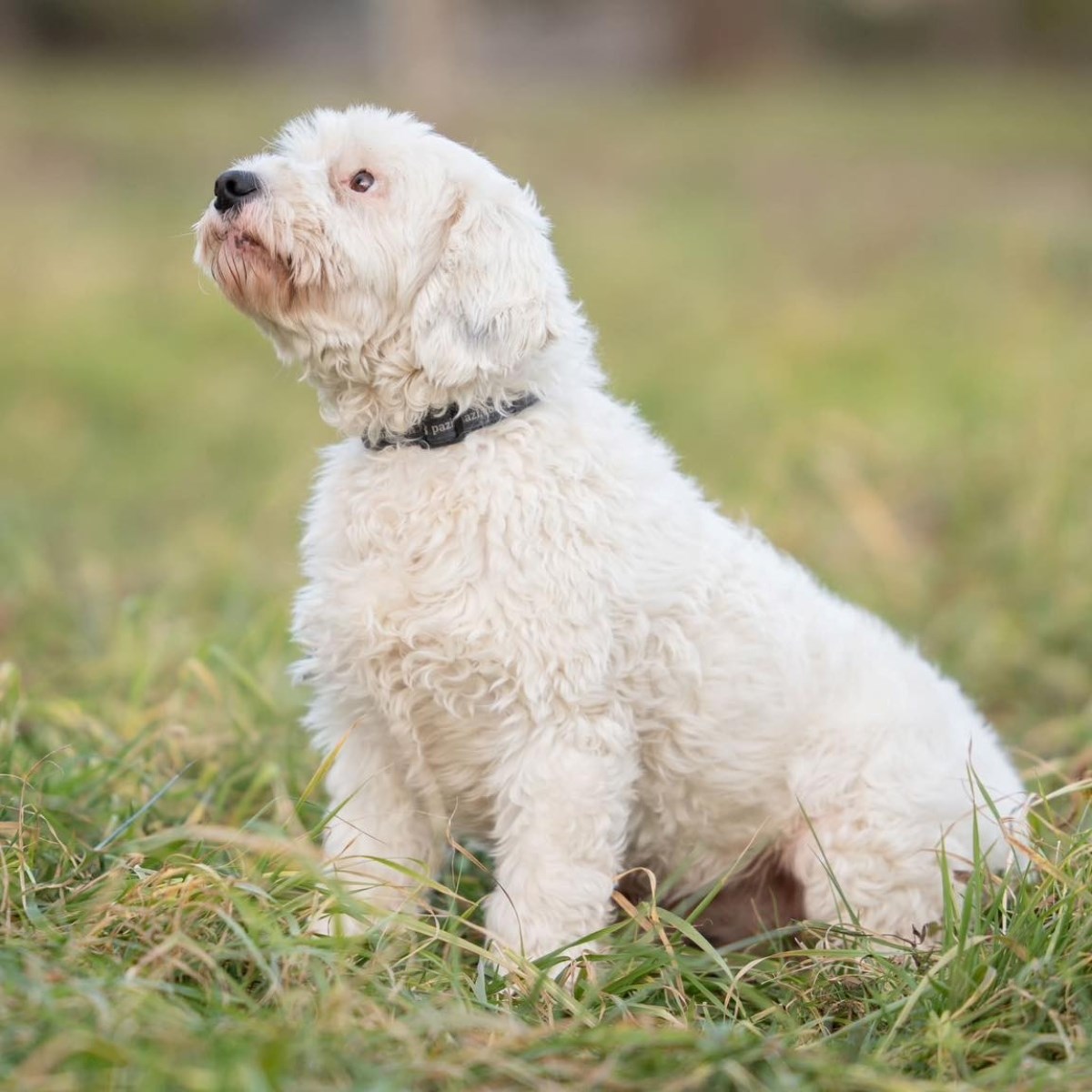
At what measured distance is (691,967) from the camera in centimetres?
325

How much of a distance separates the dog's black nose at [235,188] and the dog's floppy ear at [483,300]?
44cm

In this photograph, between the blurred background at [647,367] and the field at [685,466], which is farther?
the blurred background at [647,367]

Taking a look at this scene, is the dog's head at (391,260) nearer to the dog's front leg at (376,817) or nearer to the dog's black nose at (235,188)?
the dog's black nose at (235,188)

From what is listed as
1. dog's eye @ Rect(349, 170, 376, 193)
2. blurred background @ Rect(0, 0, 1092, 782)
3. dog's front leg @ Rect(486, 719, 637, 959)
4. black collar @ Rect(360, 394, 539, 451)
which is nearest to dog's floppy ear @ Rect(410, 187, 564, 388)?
black collar @ Rect(360, 394, 539, 451)

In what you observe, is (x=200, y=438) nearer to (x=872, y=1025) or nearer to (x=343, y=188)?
(x=343, y=188)

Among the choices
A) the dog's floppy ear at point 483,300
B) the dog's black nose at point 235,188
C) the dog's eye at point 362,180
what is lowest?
the dog's floppy ear at point 483,300

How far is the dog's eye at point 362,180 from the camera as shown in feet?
11.5

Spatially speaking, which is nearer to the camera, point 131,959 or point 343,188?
point 131,959

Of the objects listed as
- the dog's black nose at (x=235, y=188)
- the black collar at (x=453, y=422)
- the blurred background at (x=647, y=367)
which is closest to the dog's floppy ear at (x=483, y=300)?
the black collar at (x=453, y=422)

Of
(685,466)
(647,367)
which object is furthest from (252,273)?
(647,367)

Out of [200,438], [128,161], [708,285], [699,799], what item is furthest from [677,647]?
[128,161]

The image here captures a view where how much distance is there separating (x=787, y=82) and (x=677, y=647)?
28571 mm

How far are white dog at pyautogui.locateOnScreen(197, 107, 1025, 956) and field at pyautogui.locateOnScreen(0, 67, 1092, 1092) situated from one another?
0.24m

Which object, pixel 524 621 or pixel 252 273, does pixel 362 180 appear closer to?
pixel 252 273
